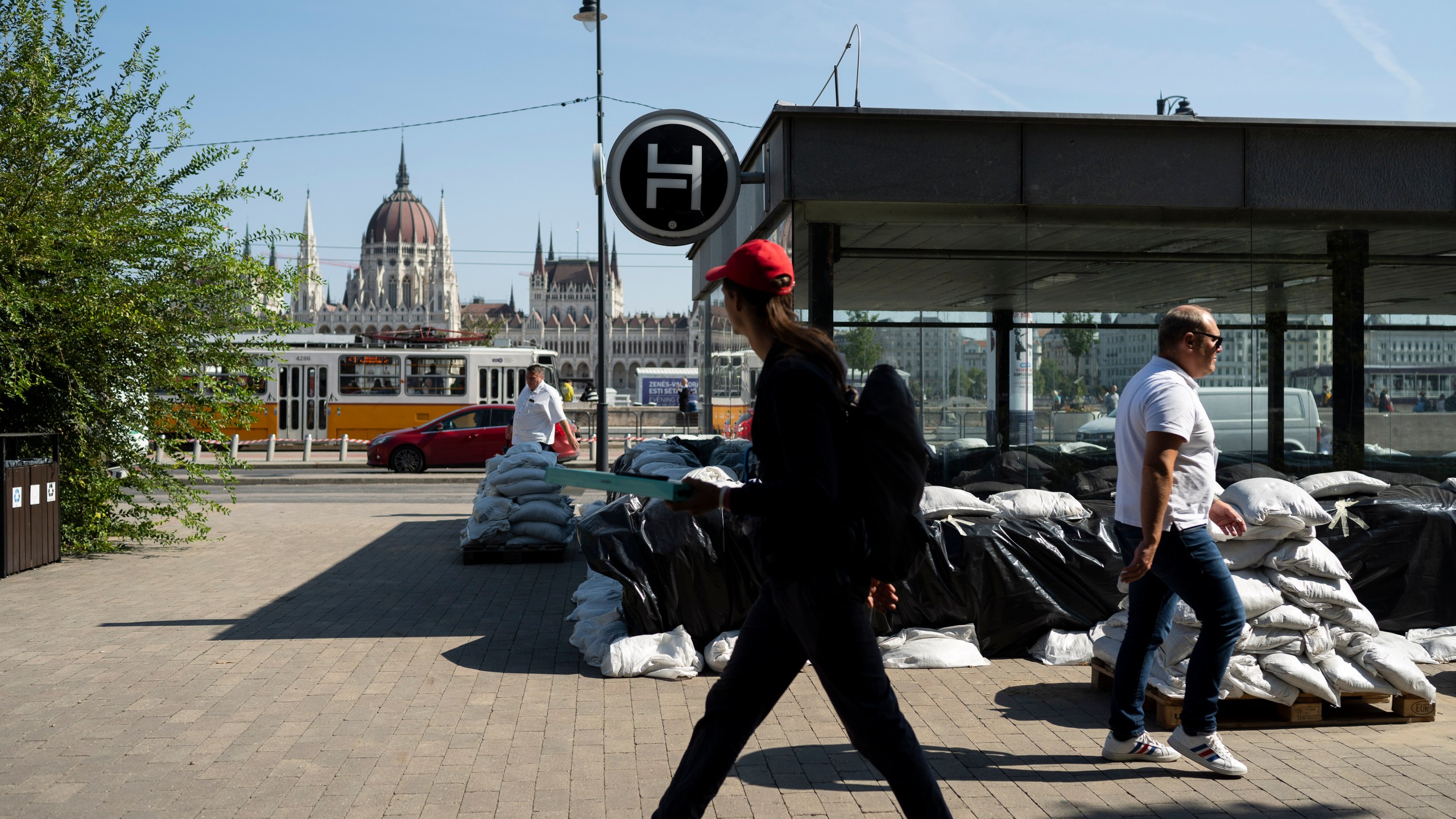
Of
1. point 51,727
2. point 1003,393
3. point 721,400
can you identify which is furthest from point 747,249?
point 721,400

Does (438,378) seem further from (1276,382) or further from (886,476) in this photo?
(886,476)

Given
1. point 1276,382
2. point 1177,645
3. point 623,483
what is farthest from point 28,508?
point 1276,382

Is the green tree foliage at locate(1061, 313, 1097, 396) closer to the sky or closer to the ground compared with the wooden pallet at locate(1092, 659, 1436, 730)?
closer to the sky

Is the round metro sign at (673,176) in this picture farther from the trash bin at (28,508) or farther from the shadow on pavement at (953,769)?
the trash bin at (28,508)

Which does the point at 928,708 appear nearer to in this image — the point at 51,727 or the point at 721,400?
the point at 51,727

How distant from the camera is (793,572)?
3008 millimetres

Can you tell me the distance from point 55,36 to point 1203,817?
10.4m

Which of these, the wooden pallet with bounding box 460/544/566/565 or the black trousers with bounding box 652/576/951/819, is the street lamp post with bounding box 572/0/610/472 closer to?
the wooden pallet with bounding box 460/544/566/565

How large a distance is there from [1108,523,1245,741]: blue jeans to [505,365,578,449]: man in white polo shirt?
27.1 feet

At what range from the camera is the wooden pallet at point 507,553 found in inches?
408

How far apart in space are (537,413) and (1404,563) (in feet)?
26.3

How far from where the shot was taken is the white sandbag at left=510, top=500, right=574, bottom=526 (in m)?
10.5

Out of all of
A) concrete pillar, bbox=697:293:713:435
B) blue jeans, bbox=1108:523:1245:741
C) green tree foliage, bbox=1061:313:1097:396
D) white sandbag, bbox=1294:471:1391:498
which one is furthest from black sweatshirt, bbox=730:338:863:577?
concrete pillar, bbox=697:293:713:435

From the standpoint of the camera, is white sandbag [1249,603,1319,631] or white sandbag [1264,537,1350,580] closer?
white sandbag [1249,603,1319,631]
